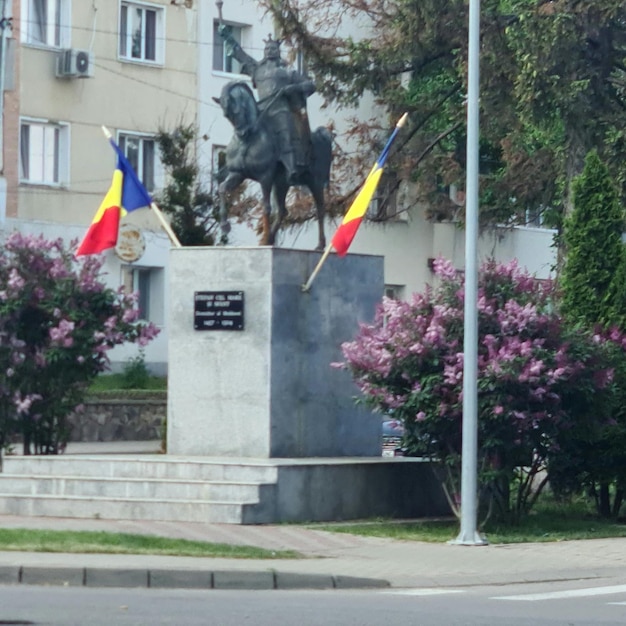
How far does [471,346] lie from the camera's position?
16984 mm

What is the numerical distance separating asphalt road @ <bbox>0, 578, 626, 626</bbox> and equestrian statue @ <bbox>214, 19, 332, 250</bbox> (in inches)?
299

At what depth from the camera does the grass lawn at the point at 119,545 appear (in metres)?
14.6

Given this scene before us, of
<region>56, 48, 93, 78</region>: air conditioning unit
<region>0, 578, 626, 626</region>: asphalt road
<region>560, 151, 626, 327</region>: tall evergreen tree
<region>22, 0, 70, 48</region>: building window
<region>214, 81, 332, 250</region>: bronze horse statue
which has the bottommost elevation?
<region>0, 578, 626, 626</region>: asphalt road

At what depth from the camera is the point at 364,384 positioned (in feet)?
59.7

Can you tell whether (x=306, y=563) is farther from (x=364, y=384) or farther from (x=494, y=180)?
(x=494, y=180)

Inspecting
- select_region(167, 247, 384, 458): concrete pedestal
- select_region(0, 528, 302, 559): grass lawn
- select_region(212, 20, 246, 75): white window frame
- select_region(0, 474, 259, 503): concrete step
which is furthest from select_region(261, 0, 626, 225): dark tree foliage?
select_region(0, 528, 302, 559): grass lawn

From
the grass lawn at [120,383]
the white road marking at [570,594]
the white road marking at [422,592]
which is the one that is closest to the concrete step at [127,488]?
the white road marking at [422,592]

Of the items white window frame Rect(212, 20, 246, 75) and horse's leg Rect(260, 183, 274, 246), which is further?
white window frame Rect(212, 20, 246, 75)

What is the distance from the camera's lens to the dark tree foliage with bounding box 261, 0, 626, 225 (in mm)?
27109

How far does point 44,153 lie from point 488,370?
23206 millimetres

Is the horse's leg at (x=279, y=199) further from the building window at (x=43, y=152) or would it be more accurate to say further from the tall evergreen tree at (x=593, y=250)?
the building window at (x=43, y=152)

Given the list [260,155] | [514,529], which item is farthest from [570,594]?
[260,155]

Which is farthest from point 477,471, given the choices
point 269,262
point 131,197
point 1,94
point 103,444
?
point 1,94

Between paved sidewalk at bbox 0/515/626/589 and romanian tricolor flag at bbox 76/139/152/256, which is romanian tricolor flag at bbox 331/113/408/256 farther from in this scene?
paved sidewalk at bbox 0/515/626/589
